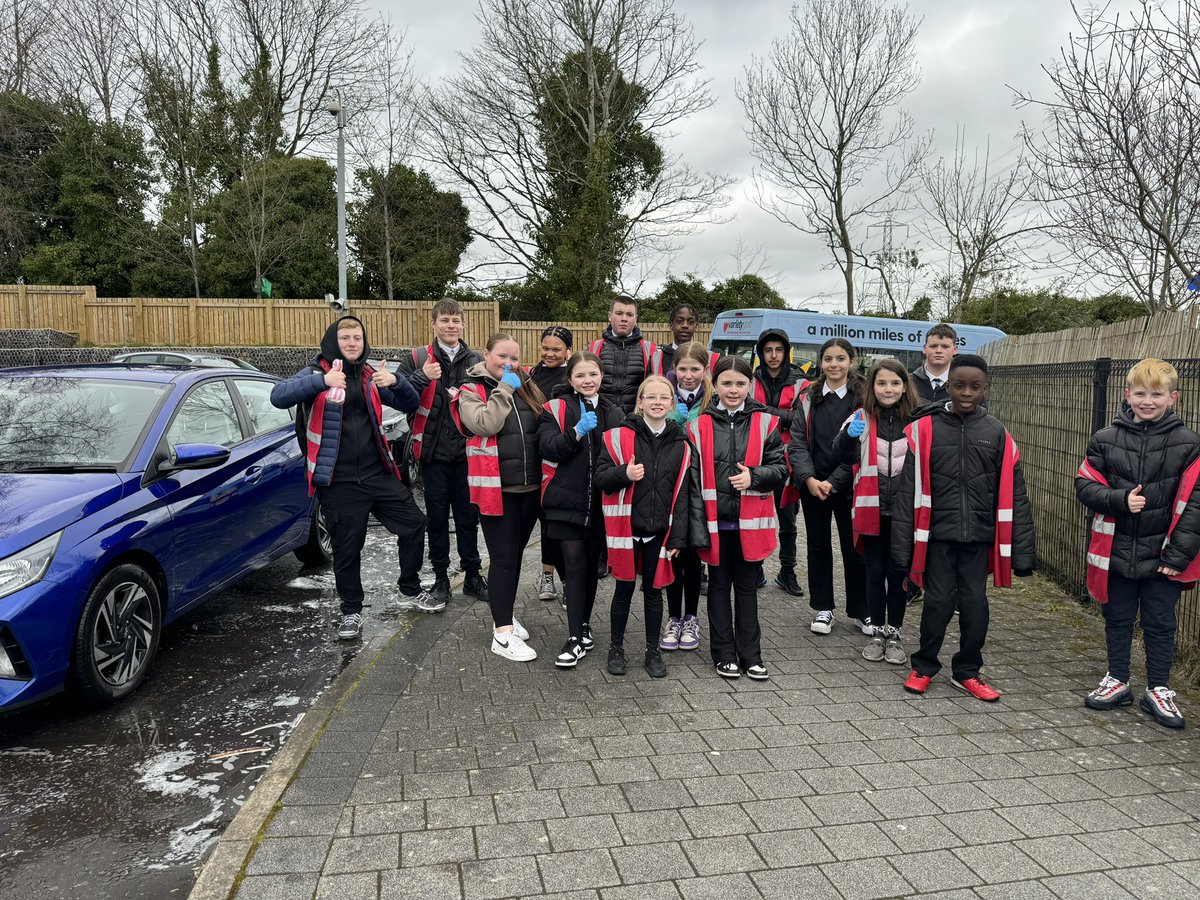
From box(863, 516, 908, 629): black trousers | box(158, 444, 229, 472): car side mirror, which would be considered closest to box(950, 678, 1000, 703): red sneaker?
box(863, 516, 908, 629): black trousers

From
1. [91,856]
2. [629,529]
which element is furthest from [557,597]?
[91,856]

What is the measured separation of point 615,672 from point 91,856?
8.10 ft

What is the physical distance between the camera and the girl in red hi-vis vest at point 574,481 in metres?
4.59

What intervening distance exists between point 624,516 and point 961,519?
1.71m

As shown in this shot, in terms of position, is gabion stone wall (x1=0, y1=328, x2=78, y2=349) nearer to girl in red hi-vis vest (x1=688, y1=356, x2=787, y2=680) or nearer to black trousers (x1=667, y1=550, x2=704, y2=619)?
black trousers (x1=667, y1=550, x2=704, y2=619)

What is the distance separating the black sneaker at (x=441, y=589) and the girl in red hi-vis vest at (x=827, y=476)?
8.26 ft

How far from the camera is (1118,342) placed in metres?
6.00

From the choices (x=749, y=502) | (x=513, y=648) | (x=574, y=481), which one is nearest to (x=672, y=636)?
(x=513, y=648)

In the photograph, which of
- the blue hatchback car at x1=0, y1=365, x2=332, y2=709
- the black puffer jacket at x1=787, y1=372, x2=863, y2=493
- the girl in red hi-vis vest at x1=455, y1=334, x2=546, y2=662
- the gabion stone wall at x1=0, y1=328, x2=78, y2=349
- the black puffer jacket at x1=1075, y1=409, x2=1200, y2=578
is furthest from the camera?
the gabion stone wall at x1=0, y1=328, x2=78, y2=349

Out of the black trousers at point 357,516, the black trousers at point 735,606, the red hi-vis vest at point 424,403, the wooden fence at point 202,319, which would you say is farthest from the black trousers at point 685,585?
the wooden fence at point 202,319

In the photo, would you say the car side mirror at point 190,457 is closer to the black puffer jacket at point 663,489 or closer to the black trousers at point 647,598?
the black puffer jacket at point 663,489

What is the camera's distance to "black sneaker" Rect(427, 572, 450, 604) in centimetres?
586

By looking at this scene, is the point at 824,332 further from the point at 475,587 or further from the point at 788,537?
the point at 475,587

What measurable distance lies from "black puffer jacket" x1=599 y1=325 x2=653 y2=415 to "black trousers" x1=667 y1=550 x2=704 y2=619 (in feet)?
4.75
